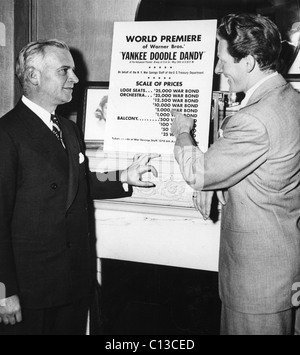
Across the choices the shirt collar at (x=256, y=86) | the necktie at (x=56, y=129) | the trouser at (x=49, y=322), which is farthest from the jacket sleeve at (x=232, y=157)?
the trouser at (x=49, y=322)

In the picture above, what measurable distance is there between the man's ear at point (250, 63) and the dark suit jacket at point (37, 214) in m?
0.84

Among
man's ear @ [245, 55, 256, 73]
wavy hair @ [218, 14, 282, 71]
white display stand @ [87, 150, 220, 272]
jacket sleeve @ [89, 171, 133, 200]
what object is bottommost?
white display stand @ [87, 150, 220, 272]

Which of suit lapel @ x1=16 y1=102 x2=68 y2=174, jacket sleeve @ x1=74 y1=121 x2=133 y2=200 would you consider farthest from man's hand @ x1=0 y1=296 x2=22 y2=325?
jacket sleeve @ x1=74 y1=121 x2=133 y2=200

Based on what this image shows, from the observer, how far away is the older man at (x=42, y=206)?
1.53 metres

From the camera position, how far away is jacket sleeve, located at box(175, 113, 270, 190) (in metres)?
1.35

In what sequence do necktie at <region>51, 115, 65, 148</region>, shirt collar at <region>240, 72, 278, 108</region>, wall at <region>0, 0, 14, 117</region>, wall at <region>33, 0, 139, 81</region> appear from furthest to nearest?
wall at <region>33, 0, 139, 81</region>
wall at <region>0, 0, 14, 117</region>
necktie at <region>51, 115, 65, 148</region>
shirt collar at <region>240, 72, 278, 108</region>

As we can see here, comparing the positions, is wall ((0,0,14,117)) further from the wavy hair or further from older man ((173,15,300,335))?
the wavy hair

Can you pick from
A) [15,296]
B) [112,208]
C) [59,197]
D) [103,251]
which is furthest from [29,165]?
[103,251]

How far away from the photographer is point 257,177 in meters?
1.42

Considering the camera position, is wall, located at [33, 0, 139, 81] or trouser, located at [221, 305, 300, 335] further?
wall, located at [33, 0, 139, 81]

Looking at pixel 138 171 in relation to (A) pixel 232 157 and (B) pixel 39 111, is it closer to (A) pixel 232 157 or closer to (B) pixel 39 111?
(B) pixel 39 111

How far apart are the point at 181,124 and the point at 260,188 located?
56 cm

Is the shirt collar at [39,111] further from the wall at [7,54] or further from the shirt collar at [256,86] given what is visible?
the shirt collar at [256,86]
